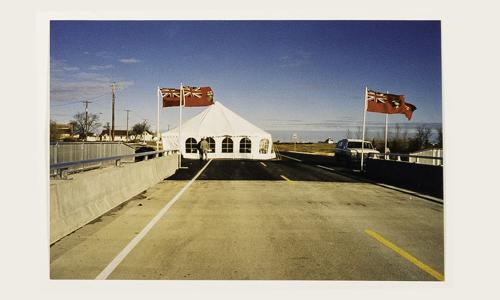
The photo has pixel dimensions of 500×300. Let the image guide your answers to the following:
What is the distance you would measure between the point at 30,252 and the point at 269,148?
1396 inches

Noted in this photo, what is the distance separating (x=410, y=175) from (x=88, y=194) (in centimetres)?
1164

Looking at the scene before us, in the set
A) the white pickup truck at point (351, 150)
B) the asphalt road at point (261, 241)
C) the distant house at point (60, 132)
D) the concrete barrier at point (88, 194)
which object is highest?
the distant house at point (60, 132)

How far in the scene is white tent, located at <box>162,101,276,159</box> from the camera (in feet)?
130

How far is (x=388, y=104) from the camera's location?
22.7 meters

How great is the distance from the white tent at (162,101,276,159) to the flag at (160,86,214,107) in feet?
46.5

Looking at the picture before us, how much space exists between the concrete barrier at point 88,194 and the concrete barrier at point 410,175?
9.06 meters

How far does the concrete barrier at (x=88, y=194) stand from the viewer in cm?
→ 693

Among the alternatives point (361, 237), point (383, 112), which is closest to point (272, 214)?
point (361, 237)

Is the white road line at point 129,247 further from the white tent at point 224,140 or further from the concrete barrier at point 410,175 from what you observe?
the white tent at point 224,140

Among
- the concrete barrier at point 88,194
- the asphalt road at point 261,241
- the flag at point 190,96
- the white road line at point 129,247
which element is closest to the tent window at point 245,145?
the flag at point 190,96

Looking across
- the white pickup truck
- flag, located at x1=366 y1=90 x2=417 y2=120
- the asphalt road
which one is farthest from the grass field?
the asphalt road

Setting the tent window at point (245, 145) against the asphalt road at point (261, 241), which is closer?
the asphalt road at point (261, 241)
